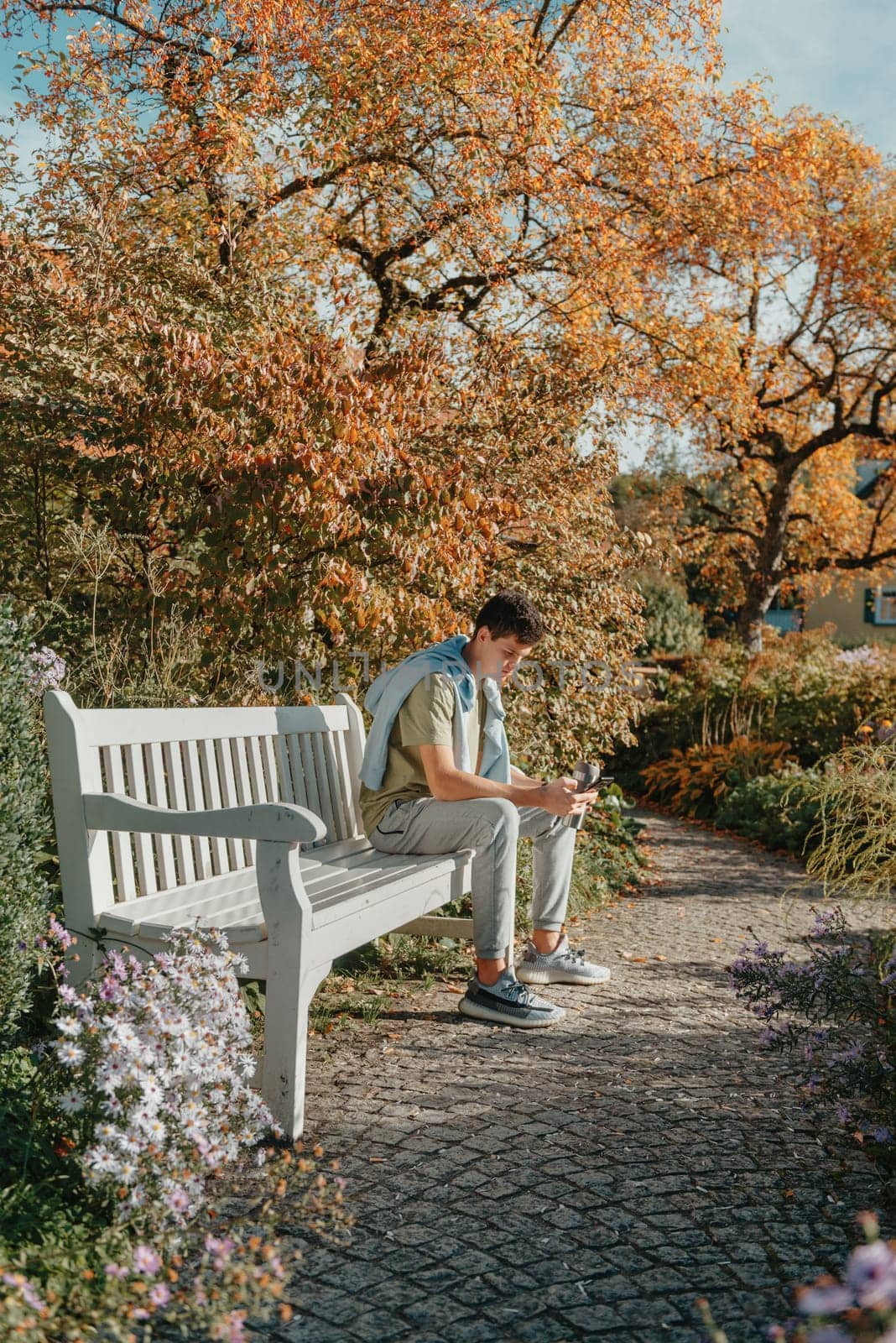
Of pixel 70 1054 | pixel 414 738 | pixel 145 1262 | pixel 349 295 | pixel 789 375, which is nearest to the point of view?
pixel 145 1262

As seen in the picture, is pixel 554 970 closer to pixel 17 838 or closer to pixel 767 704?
pixel 17 838

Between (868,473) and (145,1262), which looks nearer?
(145,1262)

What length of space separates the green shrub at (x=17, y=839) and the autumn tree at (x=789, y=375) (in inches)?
398

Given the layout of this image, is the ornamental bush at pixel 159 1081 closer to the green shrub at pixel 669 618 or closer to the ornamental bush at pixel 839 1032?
the ornamental bush at pixel 839 1032

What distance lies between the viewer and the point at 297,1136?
3031 mm

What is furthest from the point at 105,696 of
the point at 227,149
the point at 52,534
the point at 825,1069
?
the point at 227,149

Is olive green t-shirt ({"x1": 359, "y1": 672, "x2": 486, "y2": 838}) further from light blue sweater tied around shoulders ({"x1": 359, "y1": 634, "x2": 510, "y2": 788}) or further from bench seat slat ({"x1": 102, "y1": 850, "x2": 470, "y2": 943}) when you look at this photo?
bench seat slat ({"x1": 102, "y1": 850, "x2": 470, "y2": 943})

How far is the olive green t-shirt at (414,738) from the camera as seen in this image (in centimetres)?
407

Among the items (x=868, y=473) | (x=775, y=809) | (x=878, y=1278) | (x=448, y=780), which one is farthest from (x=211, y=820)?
(x=868, y=473)

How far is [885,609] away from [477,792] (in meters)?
30.9

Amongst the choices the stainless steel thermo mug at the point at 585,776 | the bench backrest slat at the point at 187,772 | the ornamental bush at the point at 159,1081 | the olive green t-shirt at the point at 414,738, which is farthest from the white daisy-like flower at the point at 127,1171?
the stainless steel thermo mug at the point at 585,776

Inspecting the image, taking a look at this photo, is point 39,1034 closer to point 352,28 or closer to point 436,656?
point 436,656

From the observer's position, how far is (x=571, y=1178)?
2.88 meters

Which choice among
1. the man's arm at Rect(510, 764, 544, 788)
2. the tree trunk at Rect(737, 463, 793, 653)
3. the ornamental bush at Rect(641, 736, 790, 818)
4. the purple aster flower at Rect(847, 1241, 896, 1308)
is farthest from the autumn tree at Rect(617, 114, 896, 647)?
the purple aster flower at Rect(847, 1241, 896, 1308)
